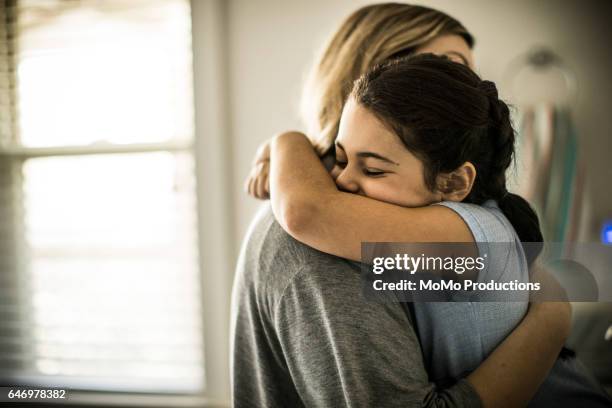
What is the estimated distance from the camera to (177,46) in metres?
1.16

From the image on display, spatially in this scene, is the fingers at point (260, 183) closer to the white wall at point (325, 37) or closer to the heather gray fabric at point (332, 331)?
the heather gray fabric at point (332, 331)

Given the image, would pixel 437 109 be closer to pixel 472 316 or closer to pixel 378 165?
pixel 378 165

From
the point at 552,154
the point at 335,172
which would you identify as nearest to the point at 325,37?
the point at 552,154

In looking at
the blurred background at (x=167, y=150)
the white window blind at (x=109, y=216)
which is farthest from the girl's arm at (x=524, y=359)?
the white window blind at (x=109, y=216)

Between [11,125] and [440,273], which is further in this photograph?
[11,125]

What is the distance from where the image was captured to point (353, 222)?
1.33 ft

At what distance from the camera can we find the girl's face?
1.41 feet

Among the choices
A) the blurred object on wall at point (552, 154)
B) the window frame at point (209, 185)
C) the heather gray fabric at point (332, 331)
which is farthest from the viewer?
the window frame at point (209, 185)

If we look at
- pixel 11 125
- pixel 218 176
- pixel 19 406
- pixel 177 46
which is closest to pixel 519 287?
pixel 19 406

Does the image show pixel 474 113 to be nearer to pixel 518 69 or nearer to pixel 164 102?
pixel 518 69

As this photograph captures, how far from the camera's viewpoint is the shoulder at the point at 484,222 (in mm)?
413

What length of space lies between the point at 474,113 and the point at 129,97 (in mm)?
1061

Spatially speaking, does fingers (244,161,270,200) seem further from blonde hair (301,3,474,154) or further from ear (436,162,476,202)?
ear (436,162,476,202)

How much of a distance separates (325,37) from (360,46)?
0.52 meters
